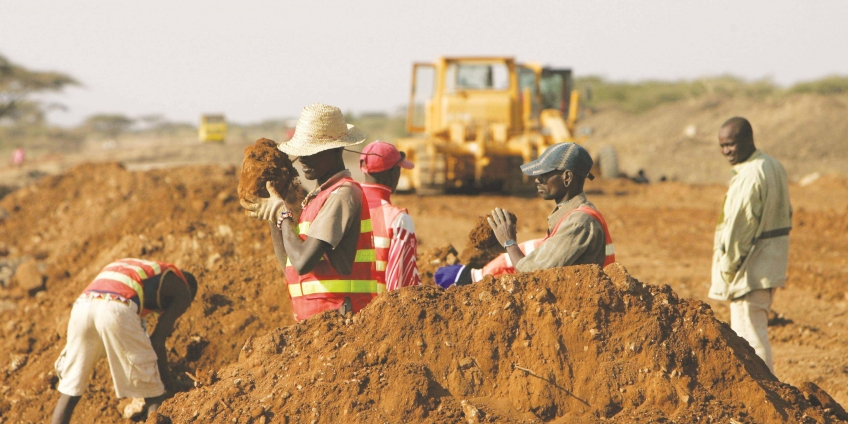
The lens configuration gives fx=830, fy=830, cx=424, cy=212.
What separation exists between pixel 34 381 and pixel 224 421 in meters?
3.07

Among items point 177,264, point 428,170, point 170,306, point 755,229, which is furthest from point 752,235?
point 428,170

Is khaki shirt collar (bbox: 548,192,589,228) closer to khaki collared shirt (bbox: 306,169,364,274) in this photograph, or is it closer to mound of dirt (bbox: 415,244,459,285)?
khaki collared shirt (bbox: 306,169,364,274)

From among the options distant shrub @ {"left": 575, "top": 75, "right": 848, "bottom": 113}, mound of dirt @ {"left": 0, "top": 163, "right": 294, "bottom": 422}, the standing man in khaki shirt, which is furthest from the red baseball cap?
distant shrub @ {"left": 575, "top": 75, "right": 848, "bottom": 113}

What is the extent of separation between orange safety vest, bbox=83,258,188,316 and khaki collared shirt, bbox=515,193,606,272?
7.51ft

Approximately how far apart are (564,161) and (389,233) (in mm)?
1033

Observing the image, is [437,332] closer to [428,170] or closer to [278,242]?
[278,242]

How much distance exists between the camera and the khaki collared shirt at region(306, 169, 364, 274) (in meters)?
3.64

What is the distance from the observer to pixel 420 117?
1739cm

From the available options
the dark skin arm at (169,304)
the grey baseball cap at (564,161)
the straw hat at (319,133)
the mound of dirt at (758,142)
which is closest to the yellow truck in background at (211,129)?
the mound of dirt at (758,142)

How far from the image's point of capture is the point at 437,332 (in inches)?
139

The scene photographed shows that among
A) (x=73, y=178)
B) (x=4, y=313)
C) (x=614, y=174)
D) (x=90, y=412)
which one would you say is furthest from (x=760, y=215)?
(x=614, y=174)

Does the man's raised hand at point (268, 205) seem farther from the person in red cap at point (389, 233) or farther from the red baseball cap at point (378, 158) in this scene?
the red baseball cap at point (378, 158)

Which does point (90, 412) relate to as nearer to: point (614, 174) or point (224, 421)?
point (224, 421)

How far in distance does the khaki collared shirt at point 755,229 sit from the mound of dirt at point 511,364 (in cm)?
159
